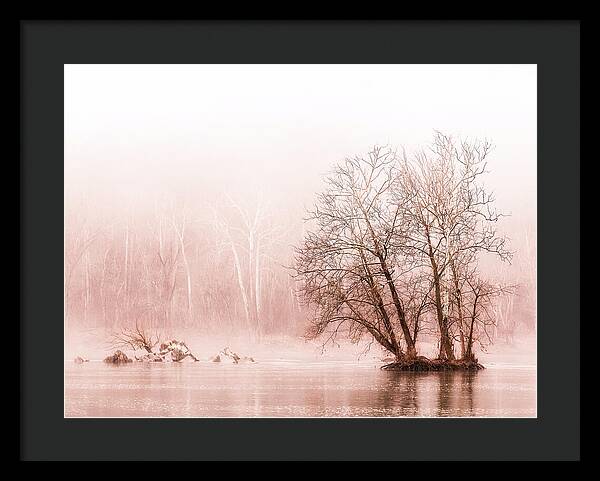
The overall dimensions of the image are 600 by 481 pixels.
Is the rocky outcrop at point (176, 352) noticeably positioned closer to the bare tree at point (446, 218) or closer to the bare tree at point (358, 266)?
the bare tree at point (358, 266)

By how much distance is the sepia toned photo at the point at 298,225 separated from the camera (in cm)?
743

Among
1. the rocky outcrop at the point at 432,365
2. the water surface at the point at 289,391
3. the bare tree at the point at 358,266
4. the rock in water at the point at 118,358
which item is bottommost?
the water surface at the point at 289,391

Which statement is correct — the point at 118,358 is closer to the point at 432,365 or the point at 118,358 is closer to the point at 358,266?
the point at 358,266

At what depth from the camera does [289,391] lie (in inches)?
285

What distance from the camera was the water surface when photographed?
709 centimetres

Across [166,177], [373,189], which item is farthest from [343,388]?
[166,177]

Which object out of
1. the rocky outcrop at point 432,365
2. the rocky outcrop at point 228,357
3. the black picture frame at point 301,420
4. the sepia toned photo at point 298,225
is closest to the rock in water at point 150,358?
the sepia toned photo at point 298,225

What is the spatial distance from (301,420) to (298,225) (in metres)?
1.37

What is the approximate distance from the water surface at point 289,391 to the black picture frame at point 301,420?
86 mm

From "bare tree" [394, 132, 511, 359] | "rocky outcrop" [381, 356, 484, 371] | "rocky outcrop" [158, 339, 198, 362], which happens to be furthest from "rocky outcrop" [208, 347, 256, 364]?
"bare tree" [394, 132, 511, 359]

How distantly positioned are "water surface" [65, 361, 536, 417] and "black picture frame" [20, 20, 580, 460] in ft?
0.28
